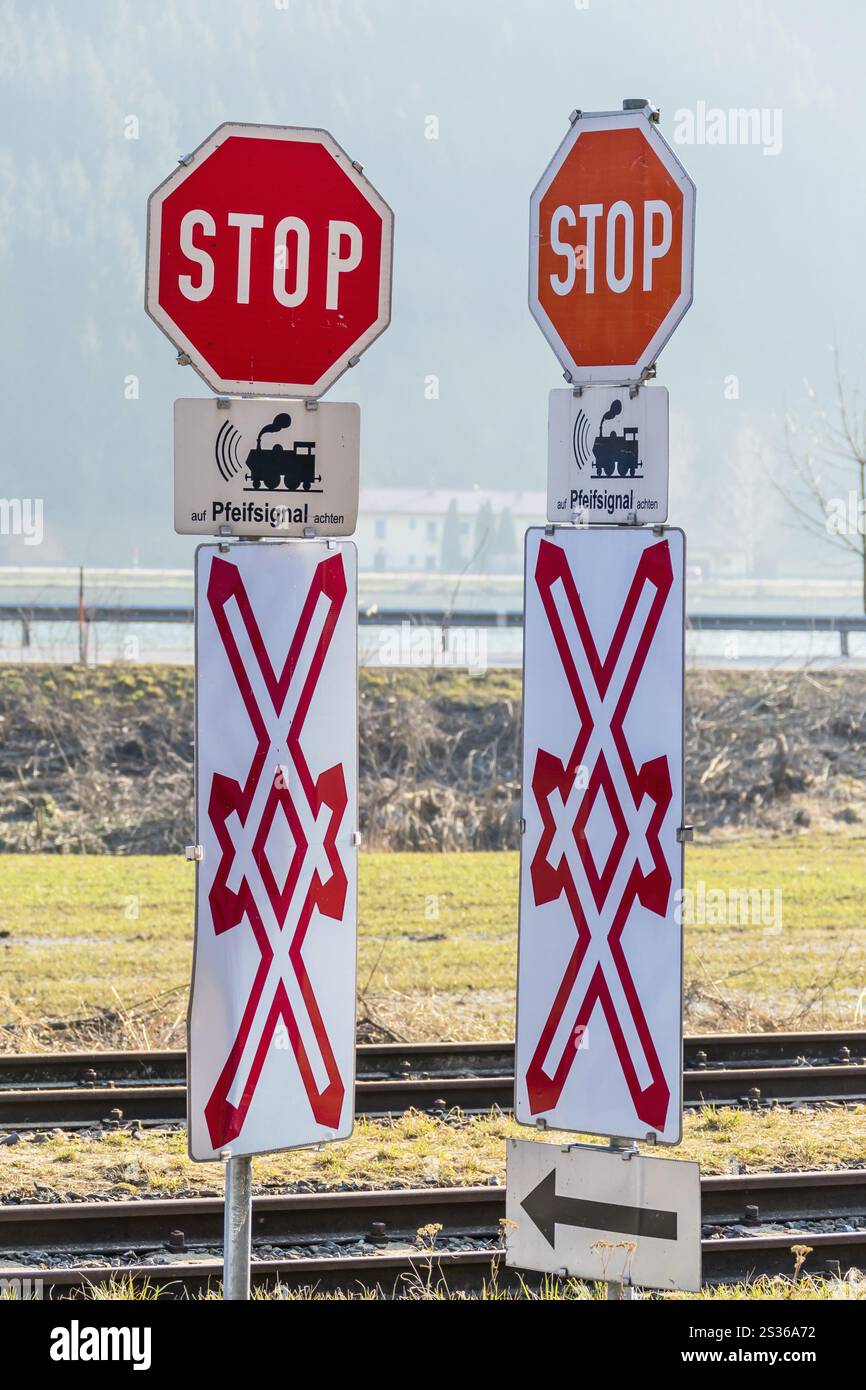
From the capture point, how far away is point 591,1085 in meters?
3.87

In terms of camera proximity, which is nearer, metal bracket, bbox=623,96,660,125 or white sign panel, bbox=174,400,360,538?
white sign panel, bbox=174,400,360,538

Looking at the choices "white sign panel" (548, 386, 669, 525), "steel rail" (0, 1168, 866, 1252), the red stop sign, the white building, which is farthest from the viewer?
the white building

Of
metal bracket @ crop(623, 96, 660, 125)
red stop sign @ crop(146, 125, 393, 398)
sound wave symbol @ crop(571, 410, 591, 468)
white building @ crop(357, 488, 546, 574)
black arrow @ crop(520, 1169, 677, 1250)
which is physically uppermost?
white building @ crop(357, 488, 546, 574)

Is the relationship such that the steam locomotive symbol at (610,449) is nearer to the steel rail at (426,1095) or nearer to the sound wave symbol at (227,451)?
the sound wave symbol at (227,451)

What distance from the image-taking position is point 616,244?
3.94 metres

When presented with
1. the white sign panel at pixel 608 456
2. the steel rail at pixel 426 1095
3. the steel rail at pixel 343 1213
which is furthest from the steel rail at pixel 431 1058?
the white sign panel at pixel 608 456

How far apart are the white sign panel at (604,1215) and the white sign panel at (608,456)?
182 centimetres

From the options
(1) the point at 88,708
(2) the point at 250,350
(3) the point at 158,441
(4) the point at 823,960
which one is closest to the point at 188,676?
(1) the point at 88,708

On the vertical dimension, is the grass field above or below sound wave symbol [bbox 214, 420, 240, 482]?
below

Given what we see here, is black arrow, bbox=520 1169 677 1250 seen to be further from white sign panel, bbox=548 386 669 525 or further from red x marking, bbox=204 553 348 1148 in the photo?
white sign panel, bbox=548 386 669 525

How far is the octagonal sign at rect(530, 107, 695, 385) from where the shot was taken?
12.8 feet

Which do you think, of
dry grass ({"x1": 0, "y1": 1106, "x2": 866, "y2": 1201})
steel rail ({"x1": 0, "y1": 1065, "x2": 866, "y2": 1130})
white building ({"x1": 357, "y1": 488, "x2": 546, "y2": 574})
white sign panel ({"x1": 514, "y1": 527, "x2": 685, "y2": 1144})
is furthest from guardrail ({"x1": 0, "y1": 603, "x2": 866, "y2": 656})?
white building ({"x1": 357, "y1": 488, "x2": 546, "y2": 574})

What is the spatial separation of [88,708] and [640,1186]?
16.3m

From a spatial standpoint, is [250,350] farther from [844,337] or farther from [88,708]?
[844,337]
